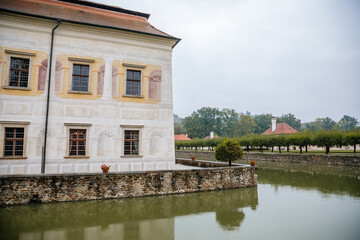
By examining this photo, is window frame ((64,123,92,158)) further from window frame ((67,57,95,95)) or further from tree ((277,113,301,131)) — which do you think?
tree ((277,113,301,131))

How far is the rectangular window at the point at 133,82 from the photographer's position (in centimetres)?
1414

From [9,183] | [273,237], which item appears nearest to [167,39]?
[9,183]

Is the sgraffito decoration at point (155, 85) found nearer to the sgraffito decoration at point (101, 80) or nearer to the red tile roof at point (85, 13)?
the red tile roof at point (85, 13)

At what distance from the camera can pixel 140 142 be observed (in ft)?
45.4

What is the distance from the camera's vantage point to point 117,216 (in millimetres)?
8383

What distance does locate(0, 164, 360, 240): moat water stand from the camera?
265 inches

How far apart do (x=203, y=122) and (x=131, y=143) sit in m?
82.2

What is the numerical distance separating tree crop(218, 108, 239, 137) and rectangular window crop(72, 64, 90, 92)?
84.5 m

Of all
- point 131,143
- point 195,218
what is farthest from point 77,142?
point 195,218

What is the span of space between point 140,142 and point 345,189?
11.4 meters

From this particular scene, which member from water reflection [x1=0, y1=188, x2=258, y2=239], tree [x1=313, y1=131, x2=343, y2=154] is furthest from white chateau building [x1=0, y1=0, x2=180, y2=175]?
tree [x1=313, y1=131, x2=343, y2=154]

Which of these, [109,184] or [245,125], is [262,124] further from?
[109,184]

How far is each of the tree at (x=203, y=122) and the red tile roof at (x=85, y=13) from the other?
7837 centimetres

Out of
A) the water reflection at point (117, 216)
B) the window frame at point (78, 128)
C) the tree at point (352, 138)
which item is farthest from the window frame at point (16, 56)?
the tree at point (352, 138)
